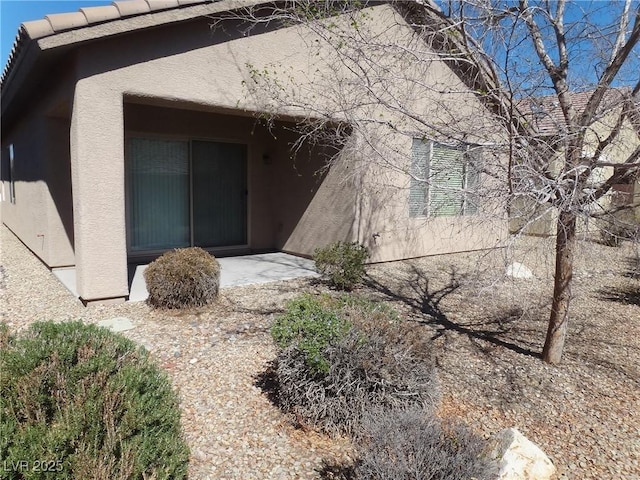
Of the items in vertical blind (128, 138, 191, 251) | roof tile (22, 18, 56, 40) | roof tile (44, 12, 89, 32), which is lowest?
vertical blind (128, 138, 191, 251)

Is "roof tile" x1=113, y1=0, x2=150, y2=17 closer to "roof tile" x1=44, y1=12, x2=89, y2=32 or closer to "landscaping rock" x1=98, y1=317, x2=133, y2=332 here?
"roof tile" x1=44, y1=12, x2=89, y2=32

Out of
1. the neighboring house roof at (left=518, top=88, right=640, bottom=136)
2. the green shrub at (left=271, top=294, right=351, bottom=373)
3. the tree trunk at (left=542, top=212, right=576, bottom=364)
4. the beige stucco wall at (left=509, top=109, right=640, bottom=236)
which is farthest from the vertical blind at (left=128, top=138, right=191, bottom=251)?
the tree trunk at (left=542, top=212, right=576, bottom=364)

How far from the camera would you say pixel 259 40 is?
23.0 feet

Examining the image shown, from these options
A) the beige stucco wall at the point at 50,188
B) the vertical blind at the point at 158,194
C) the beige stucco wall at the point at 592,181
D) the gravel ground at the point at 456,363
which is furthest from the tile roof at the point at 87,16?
the beige stucco wall at the point at 592,181

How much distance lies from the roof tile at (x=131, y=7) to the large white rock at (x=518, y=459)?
19.5 ft

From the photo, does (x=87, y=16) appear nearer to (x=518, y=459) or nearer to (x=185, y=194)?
(x=185, y=194)

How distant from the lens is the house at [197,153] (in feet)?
17.8

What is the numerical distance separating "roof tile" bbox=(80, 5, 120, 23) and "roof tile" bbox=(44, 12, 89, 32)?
0.25 feet

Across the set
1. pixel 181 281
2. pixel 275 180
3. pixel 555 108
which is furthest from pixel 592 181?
pixel 275 180

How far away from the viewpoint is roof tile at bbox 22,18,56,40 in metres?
4.93

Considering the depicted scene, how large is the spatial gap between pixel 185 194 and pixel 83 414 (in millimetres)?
7769

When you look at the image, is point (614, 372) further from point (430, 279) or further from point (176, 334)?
point (176, 334)

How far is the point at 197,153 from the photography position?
9.45 m

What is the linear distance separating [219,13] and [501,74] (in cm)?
411
